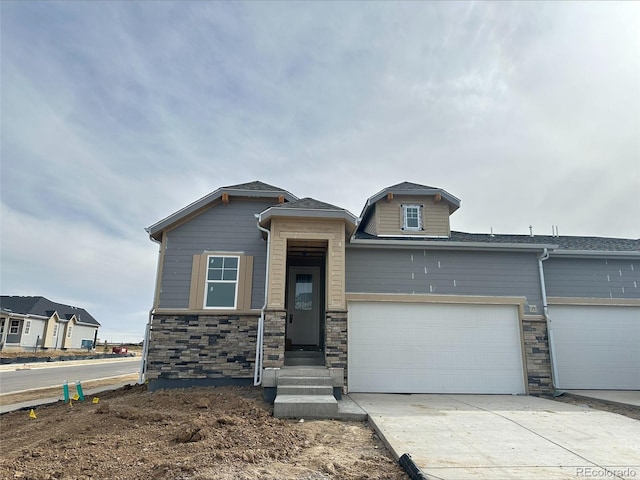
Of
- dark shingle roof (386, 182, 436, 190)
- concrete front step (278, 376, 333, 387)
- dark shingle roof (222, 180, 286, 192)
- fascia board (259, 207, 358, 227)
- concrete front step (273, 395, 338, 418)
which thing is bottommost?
concrete front step (273, 395, 338, 418)

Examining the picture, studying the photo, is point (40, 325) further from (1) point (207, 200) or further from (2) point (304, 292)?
(2) point (304, 292)

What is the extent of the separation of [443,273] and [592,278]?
4.35 m

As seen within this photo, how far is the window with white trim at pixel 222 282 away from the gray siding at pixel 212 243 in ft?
1.08

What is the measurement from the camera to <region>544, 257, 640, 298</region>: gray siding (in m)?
10.4

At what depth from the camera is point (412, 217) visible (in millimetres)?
11945

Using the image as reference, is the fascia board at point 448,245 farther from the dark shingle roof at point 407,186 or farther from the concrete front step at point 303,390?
the concrete front step at point 303,390

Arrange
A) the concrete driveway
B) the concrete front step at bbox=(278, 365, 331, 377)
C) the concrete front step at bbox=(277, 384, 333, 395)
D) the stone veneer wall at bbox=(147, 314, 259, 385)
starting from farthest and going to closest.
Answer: the stone veneer wall at bbox=(147, 314, 259, 385) → the concrete front step at bbox=(278, 365, 331, 377) → the concrete front step at bbox=(277, 384, 333, 395) → the concrete driveway

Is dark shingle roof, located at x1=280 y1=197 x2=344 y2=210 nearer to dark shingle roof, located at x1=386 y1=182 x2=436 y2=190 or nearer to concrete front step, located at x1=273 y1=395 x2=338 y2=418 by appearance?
dark shingle roof, located at x1=386 y1=182 x2=436 y2=190

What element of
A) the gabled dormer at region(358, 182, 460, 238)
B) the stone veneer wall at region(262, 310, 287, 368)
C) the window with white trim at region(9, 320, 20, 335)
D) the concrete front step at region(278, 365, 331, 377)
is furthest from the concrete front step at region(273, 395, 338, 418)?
the window with white trim at region(9, 320, 20, 335)

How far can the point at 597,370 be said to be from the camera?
9914 mm

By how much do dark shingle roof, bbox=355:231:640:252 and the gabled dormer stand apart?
61cm

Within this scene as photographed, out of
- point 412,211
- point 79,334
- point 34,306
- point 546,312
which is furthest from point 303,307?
point 79,334

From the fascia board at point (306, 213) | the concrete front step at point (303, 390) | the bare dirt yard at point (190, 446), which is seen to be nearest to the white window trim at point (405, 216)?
the fascia board at point (306, 213)

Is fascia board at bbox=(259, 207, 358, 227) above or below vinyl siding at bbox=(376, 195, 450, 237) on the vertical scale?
below
